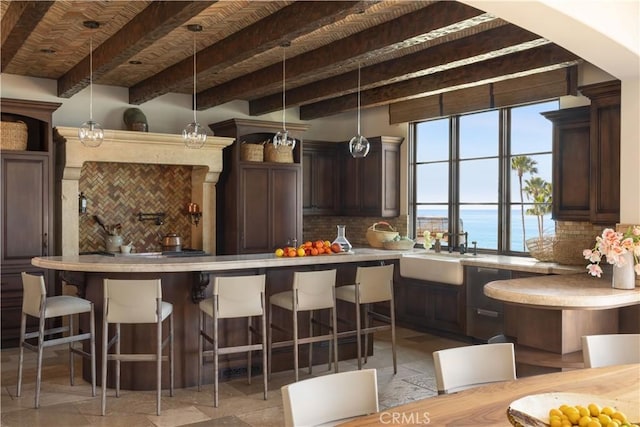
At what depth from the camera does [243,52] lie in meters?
4.93

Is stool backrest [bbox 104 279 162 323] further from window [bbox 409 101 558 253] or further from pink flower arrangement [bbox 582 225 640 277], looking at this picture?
window [bbox 409 101 558 253]

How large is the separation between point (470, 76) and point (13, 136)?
476cm

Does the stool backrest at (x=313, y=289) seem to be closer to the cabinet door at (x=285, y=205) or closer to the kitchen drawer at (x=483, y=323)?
the kitchen drawer at (x=483, y=323)

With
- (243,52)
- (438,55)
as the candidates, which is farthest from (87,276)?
(438,55)

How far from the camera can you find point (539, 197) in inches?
243

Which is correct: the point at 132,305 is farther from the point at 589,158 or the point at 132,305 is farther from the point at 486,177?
the point at 486,177

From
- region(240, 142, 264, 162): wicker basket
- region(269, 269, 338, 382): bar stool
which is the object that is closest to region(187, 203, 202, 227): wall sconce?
region(240, 142, 264, 162): wicker basket

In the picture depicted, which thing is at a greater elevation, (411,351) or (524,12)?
(524,12)

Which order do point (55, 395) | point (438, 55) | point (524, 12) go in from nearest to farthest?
1. point (524, 12)
2. point (55, 395)
3. point (438, 55)

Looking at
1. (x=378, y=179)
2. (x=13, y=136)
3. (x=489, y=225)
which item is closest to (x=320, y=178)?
(x=378, y=179)

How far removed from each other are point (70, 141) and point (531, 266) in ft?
16.2

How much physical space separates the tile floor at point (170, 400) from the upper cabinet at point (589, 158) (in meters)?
1.97

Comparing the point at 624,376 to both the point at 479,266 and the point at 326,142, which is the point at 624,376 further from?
the point at 326,142

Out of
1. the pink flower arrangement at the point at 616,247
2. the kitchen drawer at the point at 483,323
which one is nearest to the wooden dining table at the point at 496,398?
the pink flower arrangement at the point at 616,247
